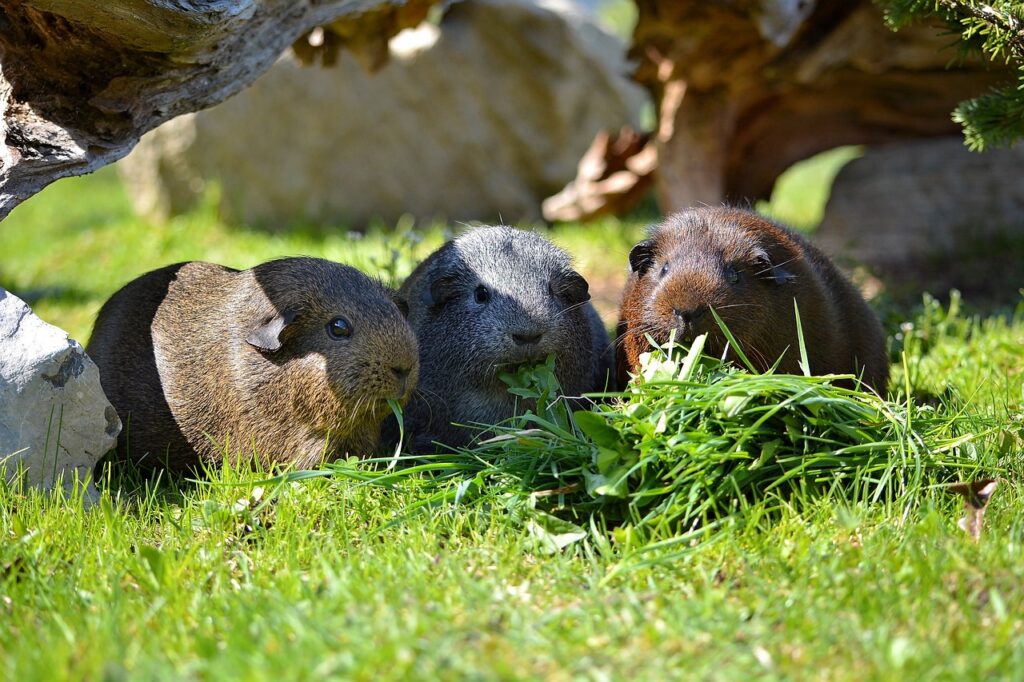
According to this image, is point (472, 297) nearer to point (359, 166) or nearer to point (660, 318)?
point (660, 318)

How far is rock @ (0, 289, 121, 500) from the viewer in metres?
4.18

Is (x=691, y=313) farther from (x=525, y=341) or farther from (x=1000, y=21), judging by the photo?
(x=1000, y=21)

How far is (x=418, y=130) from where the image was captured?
11188mm

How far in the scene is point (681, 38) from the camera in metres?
7.55

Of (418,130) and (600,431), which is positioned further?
(418,130)

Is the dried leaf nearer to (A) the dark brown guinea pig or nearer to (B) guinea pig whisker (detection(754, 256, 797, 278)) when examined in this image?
(A) the dark brown guinea pig

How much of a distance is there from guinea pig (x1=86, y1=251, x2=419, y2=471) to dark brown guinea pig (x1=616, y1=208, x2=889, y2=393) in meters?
1.23

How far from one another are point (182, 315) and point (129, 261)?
5240 mm

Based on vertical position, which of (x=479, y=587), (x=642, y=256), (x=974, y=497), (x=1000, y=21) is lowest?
(x=974, y=497)

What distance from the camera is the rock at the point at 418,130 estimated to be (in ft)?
35.2

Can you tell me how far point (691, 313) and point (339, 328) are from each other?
1.63 meters

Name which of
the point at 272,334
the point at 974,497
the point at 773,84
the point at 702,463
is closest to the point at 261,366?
the point at 272,334

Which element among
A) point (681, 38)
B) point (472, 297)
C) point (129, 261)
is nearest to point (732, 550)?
point (472, 297)

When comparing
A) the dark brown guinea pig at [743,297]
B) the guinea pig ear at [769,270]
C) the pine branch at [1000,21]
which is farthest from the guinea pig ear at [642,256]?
the pine branch at [1000,21]
